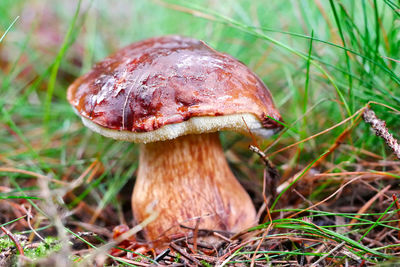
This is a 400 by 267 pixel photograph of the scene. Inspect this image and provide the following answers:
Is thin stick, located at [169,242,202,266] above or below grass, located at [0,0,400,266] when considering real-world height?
below

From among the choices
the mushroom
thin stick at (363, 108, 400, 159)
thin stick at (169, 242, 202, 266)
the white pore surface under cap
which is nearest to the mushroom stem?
the mushroom

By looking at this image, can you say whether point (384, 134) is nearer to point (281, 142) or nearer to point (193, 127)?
point (193, 127)

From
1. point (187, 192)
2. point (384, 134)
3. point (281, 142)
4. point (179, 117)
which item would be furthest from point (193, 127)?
point (281, 142)

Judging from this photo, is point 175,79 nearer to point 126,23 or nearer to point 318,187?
point 318,187

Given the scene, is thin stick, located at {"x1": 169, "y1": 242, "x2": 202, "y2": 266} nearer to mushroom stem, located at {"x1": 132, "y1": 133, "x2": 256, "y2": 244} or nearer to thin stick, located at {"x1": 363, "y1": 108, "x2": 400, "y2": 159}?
mushroom stem, located at {"x1": 132, "y1": 133, "x2": 256, "y2": 244}

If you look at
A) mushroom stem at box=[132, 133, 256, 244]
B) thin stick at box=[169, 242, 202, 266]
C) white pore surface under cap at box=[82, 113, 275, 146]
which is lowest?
thin stick at box=[169, 242, 202, 266]

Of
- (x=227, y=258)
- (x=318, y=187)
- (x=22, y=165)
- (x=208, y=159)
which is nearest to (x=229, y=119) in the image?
(x=208, y=159)
